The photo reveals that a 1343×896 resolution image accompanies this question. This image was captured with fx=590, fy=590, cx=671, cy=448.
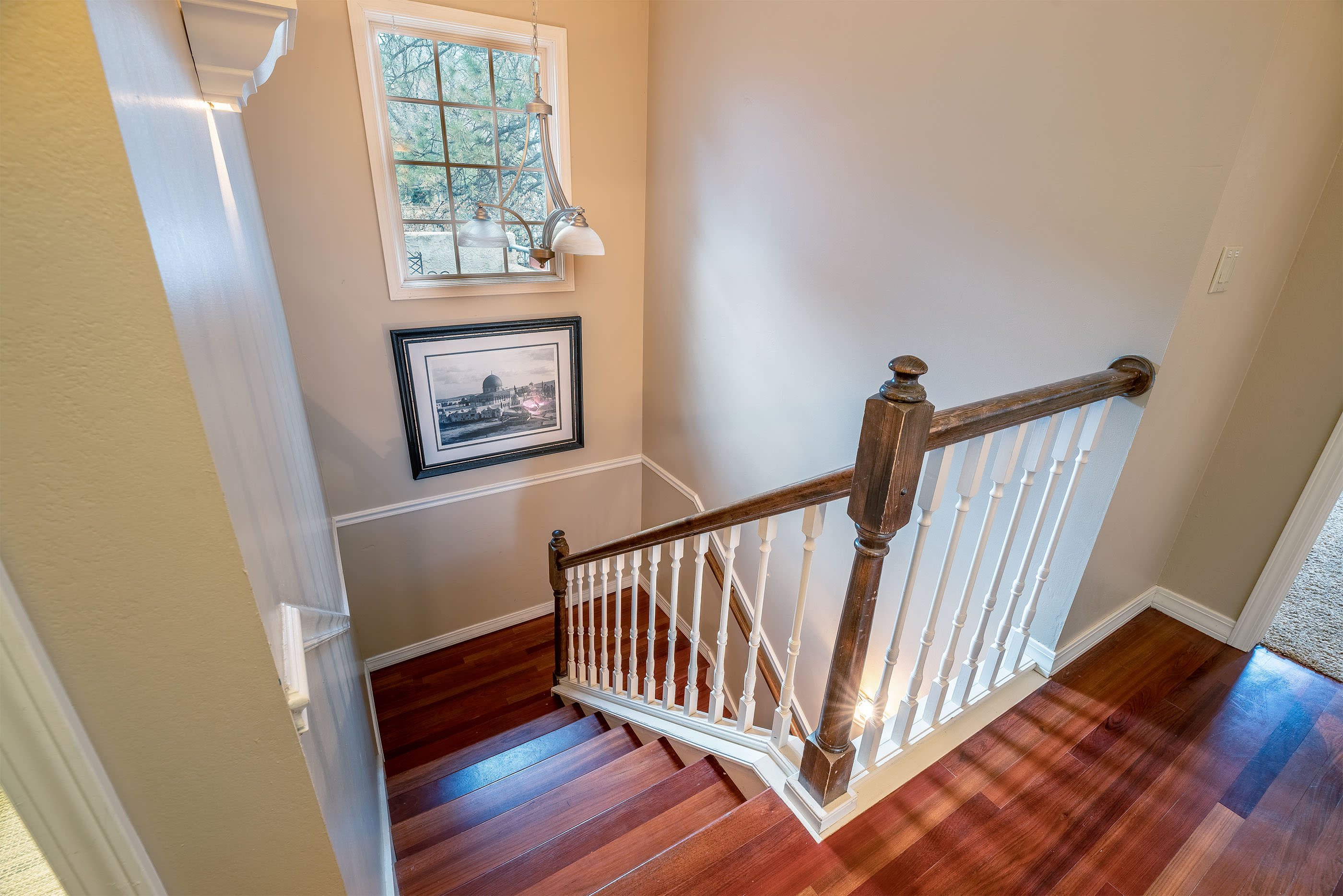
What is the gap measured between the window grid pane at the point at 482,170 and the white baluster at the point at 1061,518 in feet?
8.53

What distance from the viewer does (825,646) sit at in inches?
102

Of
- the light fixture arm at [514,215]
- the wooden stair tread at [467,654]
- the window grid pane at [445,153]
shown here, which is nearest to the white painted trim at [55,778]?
the light fixture arm at [514,215]

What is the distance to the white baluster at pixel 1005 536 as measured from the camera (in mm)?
1273

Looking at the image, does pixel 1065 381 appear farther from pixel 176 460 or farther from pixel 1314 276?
pixel 176 460

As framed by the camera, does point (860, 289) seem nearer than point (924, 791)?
No

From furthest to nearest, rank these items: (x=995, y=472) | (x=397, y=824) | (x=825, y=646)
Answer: (x=825, y=646), (x=397, y=824), (x=995, y=472)

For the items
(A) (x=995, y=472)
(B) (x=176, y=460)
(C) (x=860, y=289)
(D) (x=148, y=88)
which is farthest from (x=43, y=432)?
(C) (x=860, y=289)

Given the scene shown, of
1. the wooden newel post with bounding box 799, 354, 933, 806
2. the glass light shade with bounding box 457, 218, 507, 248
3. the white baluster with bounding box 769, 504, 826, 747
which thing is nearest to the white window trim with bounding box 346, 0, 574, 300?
the glass light shade with bounding box 457, 218, 507, 248

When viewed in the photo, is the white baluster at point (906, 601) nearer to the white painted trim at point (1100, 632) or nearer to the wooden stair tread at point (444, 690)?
the white painted trim at point (1100, 632)

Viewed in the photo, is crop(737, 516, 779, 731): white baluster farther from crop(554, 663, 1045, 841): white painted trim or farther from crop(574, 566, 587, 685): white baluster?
crop(574, 566, 587, 685): white baluster

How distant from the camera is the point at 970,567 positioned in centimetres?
143

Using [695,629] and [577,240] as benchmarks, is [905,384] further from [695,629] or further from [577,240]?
[577,240]

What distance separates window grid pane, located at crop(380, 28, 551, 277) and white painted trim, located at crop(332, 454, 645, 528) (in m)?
1.24

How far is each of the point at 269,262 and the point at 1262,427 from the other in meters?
3.47
